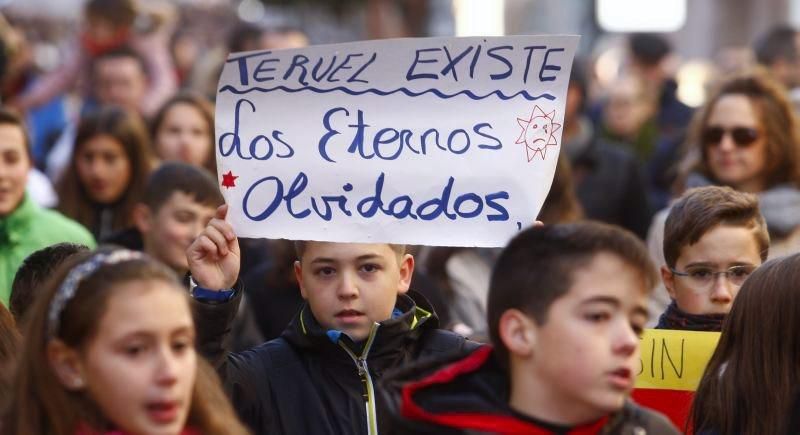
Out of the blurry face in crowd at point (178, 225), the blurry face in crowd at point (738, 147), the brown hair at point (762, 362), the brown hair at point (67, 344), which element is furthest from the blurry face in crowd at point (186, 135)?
the brown hair at point (67, 344)

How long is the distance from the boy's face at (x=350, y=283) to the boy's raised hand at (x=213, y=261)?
1.22 ft

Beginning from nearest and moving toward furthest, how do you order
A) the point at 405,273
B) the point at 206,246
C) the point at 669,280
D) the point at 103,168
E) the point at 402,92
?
the point at 206,246
the point at 402,92
the point at 405,273
the point at 669,280
the point at 103,168

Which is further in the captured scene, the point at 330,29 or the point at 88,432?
the point at 330,29

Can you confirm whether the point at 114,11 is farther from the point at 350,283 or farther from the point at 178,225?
the point at 350,283

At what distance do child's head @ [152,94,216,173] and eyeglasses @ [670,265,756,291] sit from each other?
4316 millimetres

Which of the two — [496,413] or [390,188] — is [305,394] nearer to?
[390,188]

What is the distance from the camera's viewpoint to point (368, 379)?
196 inches

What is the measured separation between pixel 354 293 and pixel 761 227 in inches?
62.0

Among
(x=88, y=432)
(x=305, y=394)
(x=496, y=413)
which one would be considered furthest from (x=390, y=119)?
(x=88, y=432)

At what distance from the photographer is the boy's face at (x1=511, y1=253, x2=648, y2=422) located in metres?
3.77

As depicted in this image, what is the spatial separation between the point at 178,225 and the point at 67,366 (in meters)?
3.51

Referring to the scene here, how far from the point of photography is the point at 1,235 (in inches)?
285

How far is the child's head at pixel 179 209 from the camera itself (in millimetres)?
7234

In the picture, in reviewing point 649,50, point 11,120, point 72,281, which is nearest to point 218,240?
point 72,281
